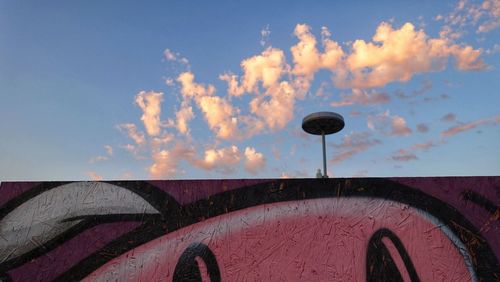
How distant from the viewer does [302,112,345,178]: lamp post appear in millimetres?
10031

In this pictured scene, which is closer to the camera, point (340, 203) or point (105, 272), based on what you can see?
point (105, 272)

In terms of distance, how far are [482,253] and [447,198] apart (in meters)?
1.24

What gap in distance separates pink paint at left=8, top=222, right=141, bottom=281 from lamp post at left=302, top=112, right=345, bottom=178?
572 cm

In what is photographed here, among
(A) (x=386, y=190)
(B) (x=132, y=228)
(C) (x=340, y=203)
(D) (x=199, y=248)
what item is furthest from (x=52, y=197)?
(A) (x=386, y=190)

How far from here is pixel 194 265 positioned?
6.68 metres

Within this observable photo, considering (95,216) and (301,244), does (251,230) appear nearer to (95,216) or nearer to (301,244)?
(301,244)

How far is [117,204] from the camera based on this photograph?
6.95 m

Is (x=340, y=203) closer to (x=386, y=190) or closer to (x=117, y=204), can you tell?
(x=386, y=190)

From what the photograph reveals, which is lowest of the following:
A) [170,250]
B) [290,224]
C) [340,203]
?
[170,250]

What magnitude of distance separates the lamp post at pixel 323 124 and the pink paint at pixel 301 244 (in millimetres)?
3215

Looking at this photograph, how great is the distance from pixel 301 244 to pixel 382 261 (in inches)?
63.3

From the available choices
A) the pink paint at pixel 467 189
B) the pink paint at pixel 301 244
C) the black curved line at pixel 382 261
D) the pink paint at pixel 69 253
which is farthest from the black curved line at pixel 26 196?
the pink paint at pixel 467 189

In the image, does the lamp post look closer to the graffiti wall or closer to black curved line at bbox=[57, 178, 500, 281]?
black curved line at bbox=[57, 178, 500, 281]

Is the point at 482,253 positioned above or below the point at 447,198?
below
